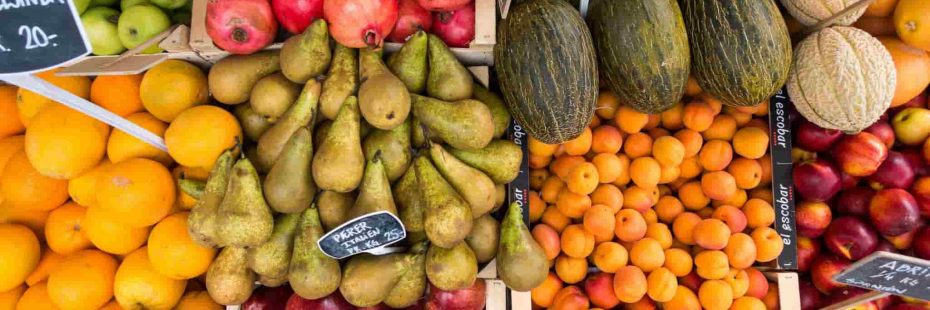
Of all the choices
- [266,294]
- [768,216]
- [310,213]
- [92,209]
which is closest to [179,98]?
[92,209]

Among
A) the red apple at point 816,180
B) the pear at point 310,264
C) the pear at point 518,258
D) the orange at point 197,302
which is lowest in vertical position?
the orange at point 197,302

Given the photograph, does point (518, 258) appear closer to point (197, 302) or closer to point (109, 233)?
point (197, 302)

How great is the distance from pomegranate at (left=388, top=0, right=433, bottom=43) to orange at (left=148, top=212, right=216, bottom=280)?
0.78 meters

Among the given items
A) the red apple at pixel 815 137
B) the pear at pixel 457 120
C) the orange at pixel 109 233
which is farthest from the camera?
the red apple at pixel 815 137

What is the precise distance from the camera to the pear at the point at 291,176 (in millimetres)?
1332

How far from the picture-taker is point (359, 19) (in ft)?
4.35

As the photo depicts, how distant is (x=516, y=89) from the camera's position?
1.49 meters

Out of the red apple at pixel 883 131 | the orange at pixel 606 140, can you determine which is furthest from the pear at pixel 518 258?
the red apple at pixel 883 131

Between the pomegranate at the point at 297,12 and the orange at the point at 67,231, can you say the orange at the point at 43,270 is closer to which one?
the orange at the point at 67,231

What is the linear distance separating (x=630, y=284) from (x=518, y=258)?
397mm

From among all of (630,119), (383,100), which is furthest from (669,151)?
(383,100)

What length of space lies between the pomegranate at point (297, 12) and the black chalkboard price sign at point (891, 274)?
4.98ft

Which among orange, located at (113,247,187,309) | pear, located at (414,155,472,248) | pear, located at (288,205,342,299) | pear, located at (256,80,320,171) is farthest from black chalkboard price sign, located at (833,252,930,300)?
orange, located at (113,247,187,309)

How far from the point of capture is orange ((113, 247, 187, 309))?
1.44 m
